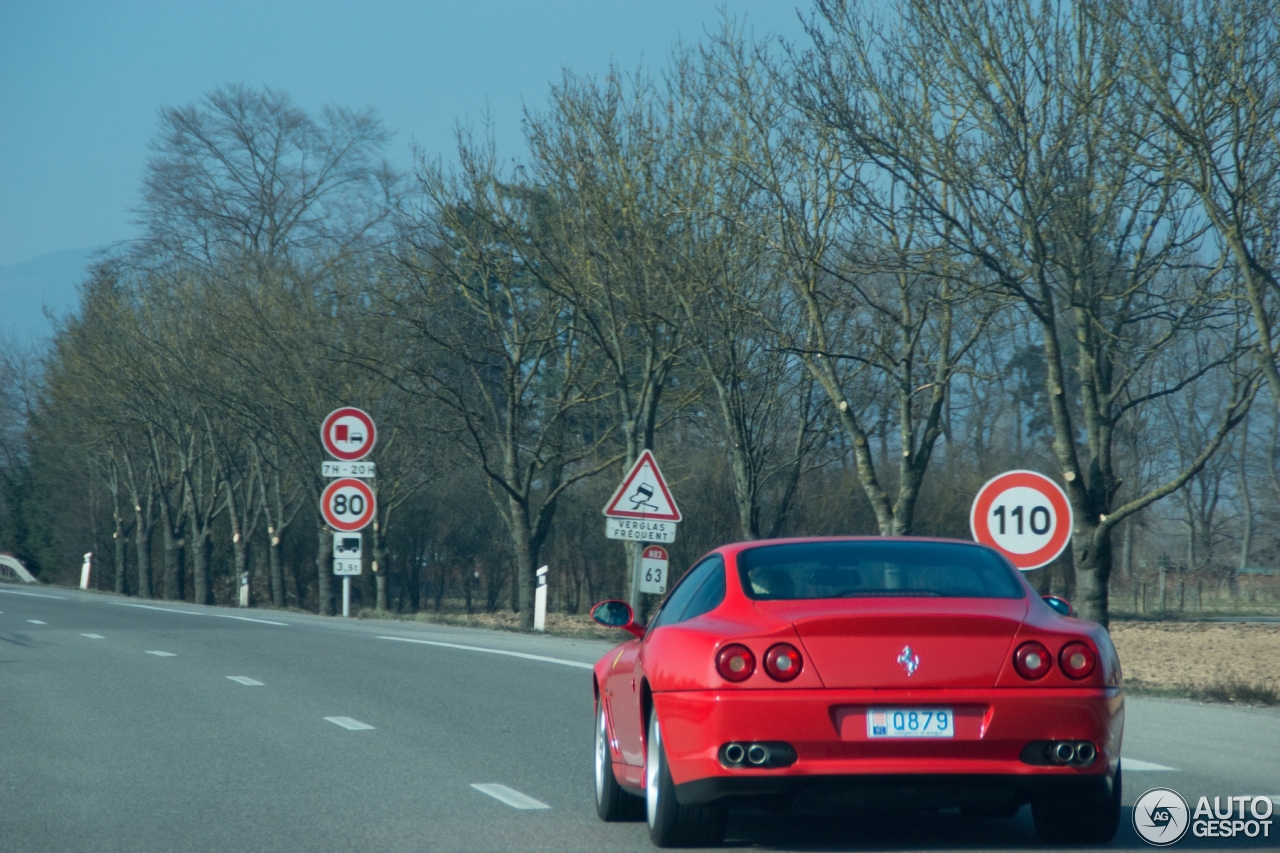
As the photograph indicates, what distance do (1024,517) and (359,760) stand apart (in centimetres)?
672

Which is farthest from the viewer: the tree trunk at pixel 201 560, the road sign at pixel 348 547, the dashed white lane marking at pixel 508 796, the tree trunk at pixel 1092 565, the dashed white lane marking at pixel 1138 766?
the tree trunk at pixel 201 560

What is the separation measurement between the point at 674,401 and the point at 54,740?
23421 millimetres

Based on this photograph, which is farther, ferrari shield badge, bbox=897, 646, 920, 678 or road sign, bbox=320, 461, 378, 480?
road sign, bbox=320, 461, 378, 480

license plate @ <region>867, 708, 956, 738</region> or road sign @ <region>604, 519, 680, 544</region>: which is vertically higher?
road sign @ <region>604, 519, 680, 544</region>

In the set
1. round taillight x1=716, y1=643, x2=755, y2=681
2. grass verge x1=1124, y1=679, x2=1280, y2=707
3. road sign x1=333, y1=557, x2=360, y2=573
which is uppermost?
road sign x1=333, y1=557, x2=360, y2=573

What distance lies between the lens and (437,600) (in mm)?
60688

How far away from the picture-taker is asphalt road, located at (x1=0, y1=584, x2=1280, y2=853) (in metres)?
7.04

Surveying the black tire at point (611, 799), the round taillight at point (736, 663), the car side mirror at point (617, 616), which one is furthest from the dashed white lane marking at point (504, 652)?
the round taillight at point (736, 663)

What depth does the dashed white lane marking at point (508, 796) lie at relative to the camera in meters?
7.98

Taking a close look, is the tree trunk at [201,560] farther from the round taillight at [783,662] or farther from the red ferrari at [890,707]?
the round taillight at [783,662]

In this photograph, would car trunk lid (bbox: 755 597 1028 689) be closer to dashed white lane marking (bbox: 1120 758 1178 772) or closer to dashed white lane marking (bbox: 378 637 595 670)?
dashed white lane marking (bbox: 1120 758 1178 772)

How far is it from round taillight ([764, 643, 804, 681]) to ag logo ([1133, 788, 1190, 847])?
186 cm

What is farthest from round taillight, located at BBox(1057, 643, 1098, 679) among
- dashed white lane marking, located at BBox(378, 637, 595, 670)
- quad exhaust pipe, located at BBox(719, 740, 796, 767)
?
dashed white lane marking, located at BBox(378, 637, 595, 670)

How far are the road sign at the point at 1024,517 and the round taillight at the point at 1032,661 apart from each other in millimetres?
7719
